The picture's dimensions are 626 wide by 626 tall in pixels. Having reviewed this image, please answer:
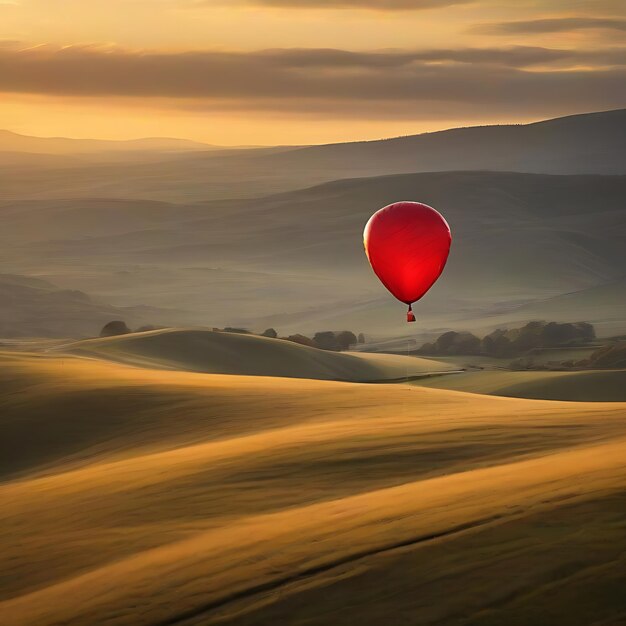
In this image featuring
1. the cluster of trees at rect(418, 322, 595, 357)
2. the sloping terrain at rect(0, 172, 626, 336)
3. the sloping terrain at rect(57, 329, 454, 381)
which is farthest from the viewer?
the sloping terrain at rect(0, 172, 626, 336)

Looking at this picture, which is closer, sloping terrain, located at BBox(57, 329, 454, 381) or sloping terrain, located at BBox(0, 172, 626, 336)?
sloping terrain, located at BBox(57, 329, 454, 381)

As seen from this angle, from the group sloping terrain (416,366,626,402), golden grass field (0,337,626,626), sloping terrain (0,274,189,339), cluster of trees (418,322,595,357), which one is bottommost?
golden grass field (0,337,626,626)

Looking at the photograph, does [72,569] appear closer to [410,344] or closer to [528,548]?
[528,548]

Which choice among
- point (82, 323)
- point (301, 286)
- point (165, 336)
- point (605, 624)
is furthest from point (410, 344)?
point (605, 624)

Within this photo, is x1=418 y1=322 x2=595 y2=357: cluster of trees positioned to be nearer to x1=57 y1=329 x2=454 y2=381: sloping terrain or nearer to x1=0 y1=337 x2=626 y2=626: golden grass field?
x1=57 y1=329 x2=454 y2=381: sloping terrain

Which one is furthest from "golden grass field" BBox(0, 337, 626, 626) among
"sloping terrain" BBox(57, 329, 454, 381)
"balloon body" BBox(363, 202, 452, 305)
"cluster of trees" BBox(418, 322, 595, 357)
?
"cluster of trees" BBox(418, 322, 595, 357)

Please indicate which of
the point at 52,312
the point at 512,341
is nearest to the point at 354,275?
the point at 52,312
